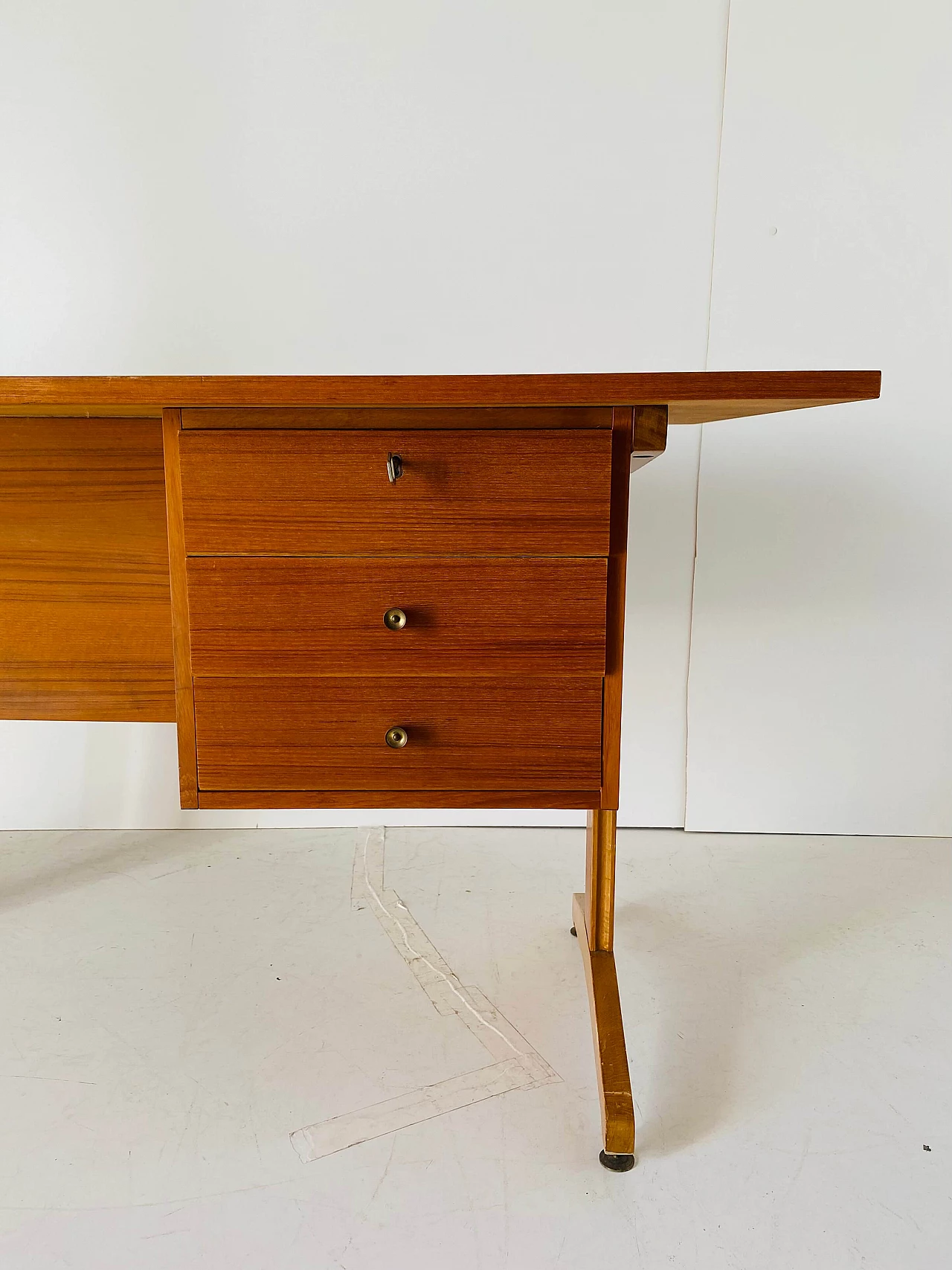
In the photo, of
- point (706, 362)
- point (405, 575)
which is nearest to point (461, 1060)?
point (405, 575)

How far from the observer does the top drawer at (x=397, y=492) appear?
1.07 metres

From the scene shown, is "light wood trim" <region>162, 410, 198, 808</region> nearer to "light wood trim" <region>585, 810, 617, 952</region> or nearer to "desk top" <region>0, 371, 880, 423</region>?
"desk top" <region>0, 371, 880, 423</region>

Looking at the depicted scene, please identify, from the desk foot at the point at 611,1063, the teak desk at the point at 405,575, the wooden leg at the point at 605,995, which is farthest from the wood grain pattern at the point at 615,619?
the desk foot at the point at 611,1063

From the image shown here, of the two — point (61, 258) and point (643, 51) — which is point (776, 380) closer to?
point (643, 51)

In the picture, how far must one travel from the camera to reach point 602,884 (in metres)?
1.41

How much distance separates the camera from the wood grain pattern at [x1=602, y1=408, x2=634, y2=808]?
110cm

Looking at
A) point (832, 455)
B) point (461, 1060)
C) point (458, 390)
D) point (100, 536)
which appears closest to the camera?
point (458, 390)

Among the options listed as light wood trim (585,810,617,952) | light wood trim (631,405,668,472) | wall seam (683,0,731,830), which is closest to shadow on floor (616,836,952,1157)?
light wood trim (585,810,617,952)

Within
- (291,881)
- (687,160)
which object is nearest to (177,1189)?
(291,881)

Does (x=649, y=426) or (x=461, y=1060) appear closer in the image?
(x=649, y=426)

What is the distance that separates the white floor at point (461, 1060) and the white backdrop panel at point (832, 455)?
255 millimetres

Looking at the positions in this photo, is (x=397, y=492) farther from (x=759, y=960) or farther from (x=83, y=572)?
(x=759, y=960)

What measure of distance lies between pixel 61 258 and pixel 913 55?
6.05 ft

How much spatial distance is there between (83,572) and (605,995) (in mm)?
1073
